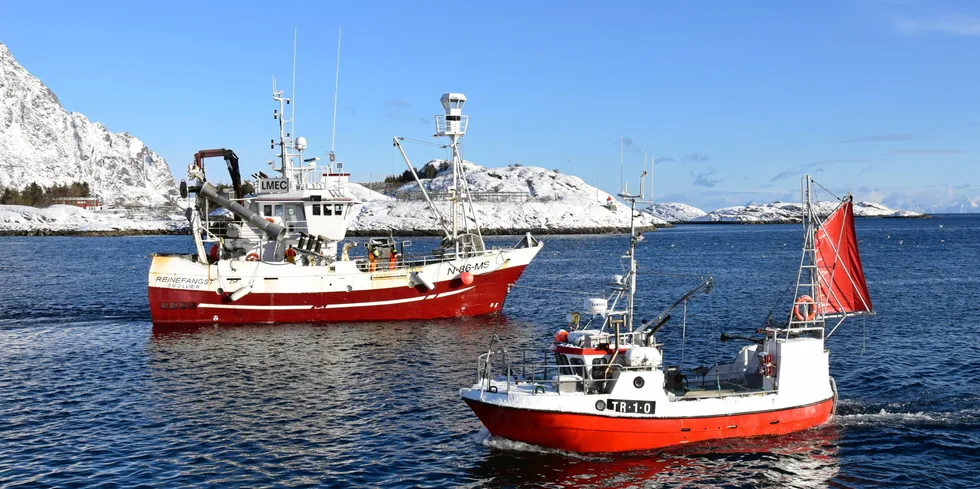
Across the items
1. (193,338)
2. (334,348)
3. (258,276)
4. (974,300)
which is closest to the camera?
(334,348)

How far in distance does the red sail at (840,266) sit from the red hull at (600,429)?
5974 millimetres

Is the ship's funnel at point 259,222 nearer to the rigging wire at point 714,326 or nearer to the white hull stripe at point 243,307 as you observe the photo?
the white hull stripe at point 243,307

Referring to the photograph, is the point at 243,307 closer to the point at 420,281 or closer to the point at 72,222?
the point at 420,281

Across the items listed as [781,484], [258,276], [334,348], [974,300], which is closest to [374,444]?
[781,484]

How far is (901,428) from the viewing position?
1022 inches

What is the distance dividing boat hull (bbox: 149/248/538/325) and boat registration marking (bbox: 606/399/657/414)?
955 inches

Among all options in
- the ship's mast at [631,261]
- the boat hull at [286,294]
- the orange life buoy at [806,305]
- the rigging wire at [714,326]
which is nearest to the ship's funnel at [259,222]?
the boat hull at [286,294]

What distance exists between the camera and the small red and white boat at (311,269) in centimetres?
4528

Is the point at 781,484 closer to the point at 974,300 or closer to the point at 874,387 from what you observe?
the point at 874,387

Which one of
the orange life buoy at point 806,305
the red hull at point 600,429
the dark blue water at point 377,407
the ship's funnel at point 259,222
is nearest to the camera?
the dark blue water at point 377,407

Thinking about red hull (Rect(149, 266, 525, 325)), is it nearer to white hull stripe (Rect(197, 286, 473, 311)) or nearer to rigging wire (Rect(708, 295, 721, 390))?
white hull stripe (Rect(197, 286, 473, 311))

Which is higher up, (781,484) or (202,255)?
(202,255)

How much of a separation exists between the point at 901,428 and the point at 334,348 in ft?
78.4

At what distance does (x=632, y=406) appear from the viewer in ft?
75.1
